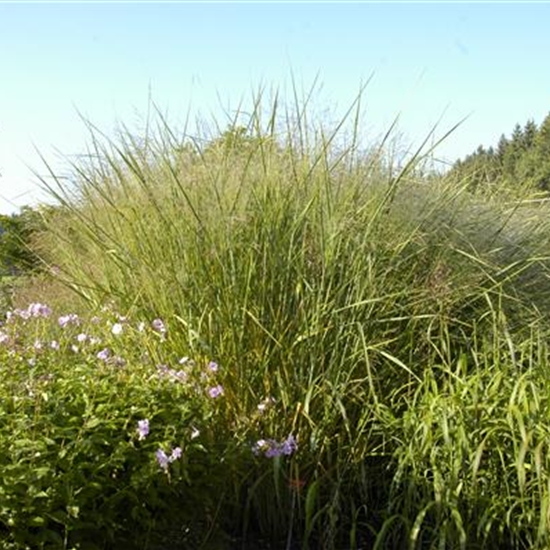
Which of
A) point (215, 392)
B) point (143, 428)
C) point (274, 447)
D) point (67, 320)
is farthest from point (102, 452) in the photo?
point (67, 320)

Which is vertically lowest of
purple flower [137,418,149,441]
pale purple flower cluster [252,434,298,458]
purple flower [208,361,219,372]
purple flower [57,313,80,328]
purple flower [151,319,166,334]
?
pale purple flower cluster [252,434,298,458]

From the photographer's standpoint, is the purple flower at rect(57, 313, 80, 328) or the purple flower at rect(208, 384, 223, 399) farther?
the purple flower at rect(57, 313, 80, 328)

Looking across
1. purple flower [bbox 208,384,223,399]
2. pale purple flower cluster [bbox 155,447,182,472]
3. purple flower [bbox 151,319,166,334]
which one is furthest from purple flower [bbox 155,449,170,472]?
purple flower [bbox 151,319,166,334]

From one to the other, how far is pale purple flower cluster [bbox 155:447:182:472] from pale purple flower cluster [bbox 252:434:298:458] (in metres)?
0.47

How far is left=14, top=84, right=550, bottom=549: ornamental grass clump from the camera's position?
88.0 inches

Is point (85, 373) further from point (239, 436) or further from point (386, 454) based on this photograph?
point (386, 454)

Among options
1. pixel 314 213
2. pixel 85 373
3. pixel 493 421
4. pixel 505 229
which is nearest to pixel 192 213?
pixel 314 213

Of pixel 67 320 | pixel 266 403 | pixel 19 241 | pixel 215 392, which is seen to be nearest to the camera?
pixel 215 392

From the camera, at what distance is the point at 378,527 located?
2.46 metres

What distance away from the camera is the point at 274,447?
7.42 ft

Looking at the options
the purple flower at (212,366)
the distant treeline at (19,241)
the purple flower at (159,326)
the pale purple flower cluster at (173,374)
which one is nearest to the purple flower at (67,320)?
the purple flower at (159,326)

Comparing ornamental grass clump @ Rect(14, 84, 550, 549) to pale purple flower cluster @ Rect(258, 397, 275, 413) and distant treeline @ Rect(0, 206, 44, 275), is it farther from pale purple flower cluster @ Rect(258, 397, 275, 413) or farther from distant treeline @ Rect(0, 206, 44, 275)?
distant treeline @ Rect(0, 206, 44, 275)

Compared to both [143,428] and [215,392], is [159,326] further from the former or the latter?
[143,428]

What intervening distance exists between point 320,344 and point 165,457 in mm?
848
